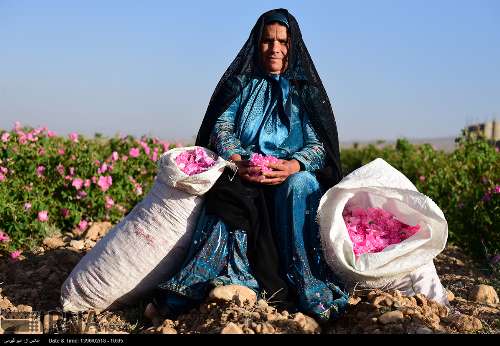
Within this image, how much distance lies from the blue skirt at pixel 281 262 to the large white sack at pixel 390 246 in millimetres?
98

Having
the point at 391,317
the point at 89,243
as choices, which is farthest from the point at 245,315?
the point at 89,243

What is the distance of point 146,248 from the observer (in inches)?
164

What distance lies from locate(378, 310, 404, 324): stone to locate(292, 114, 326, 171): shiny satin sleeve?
0.99 metres

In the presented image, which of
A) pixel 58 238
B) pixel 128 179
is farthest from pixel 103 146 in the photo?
pixel 58 238

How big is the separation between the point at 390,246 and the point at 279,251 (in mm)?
619

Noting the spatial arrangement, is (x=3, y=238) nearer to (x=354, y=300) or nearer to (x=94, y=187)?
(x=94, y=187)

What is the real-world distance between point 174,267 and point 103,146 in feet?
14.5

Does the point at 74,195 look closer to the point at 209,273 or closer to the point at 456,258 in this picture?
the point at 209,273

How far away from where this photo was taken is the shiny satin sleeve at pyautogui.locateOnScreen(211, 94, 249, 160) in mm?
4285

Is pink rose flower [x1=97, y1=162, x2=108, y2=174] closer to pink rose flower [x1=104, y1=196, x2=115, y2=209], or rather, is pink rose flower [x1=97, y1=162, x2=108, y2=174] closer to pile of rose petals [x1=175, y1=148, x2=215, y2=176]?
pink rose flower [x1=104, y1=196, x2=115, y2=209]

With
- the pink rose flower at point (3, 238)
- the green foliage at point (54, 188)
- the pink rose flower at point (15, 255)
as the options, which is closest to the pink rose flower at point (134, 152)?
the green foliage at point (54, 188)

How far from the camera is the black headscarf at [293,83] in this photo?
448 cm

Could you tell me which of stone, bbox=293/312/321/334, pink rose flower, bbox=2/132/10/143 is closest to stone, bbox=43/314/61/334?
stone, bbox=293/312/321/334

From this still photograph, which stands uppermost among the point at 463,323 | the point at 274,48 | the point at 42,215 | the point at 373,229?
the point at 274,48
